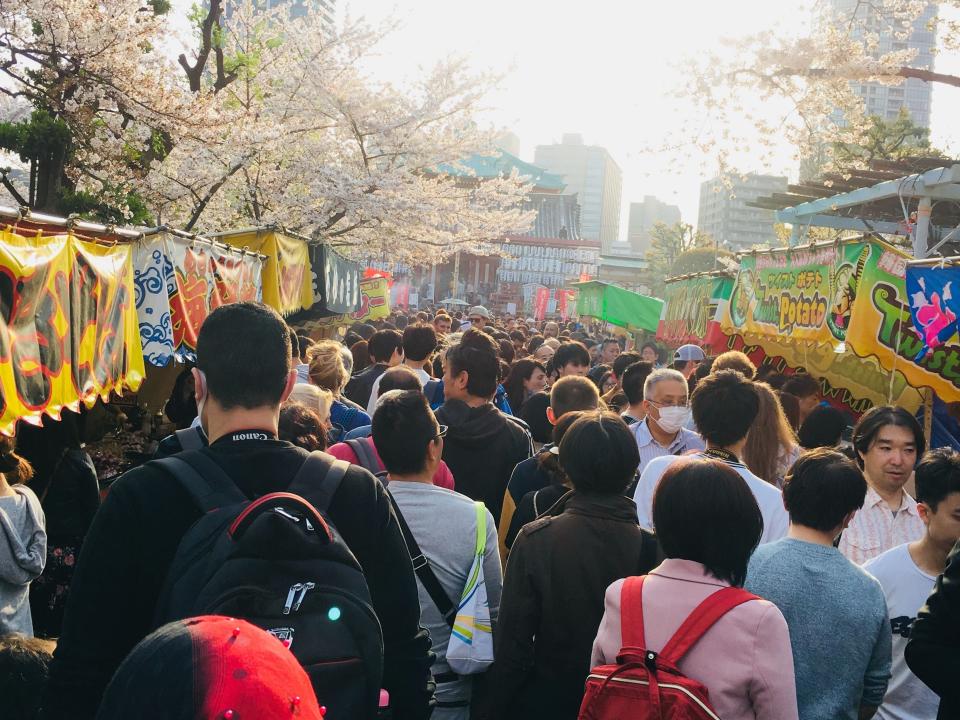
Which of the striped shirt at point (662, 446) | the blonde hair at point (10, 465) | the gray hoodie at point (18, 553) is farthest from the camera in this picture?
the striped shirt at point (662, 446)

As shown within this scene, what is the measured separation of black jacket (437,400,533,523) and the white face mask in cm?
75

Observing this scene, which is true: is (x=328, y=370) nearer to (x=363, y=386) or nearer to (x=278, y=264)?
(x=363, y=386)

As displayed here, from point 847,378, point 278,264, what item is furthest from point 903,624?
point 278,264

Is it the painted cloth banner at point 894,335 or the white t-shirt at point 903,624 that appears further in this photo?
the painted cloth banner at point 894,335

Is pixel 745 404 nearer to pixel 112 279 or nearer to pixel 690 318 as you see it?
pixel 112 279

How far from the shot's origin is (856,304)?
6.48 meters

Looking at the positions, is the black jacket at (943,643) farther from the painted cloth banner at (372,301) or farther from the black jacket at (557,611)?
the painted cloth banner at (372,301)

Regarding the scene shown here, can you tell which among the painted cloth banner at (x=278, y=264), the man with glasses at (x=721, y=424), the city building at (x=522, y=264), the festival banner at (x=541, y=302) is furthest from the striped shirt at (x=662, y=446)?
the city building at (x=522, y=264)

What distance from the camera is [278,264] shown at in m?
10.5

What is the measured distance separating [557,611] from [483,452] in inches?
74.3

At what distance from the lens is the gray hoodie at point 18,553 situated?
3.36 m

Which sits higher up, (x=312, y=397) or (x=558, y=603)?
(x=312, y=397)

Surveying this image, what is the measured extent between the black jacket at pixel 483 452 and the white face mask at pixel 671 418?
0.75 meters

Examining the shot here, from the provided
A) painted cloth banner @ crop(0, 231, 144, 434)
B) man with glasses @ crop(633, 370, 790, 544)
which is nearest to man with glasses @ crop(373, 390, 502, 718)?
man with glasses @ crop(633, 370, 790, 544)
